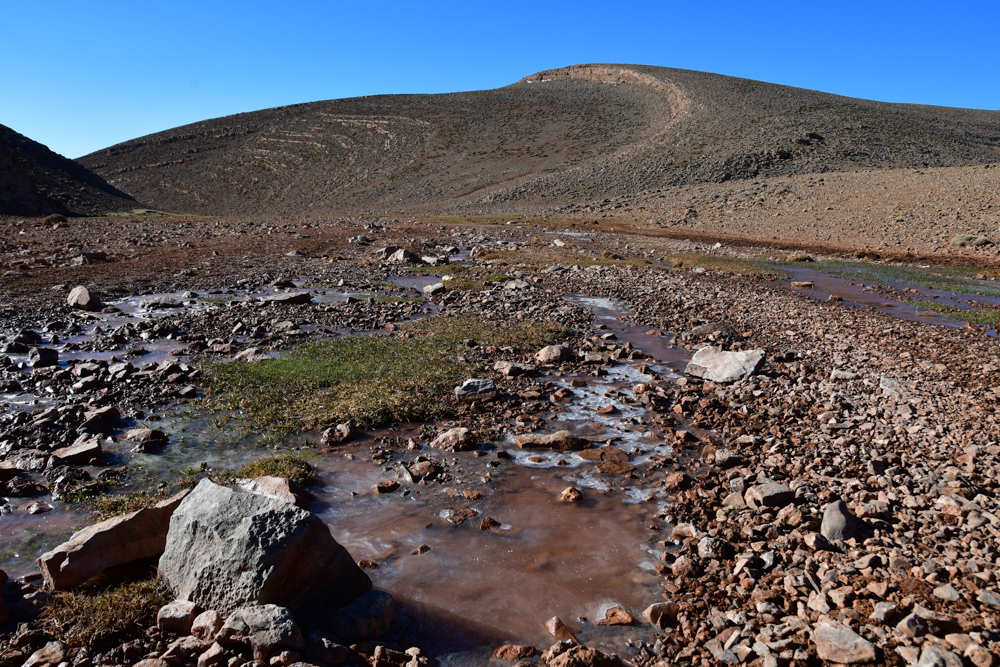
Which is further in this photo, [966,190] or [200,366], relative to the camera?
[966,190]

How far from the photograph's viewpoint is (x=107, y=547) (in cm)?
551

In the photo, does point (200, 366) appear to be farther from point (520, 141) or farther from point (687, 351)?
point (520, 141)

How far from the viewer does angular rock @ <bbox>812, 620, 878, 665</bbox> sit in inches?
170

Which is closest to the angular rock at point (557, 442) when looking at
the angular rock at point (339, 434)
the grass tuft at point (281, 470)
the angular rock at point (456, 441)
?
the angular rock at point (456, 441)

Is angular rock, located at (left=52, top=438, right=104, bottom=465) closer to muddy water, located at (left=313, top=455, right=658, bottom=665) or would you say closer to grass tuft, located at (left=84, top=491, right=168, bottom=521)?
grass tuft, located at (left=84, top=491, right=168, bottom=521)

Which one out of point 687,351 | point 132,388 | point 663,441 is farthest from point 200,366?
point 687,351

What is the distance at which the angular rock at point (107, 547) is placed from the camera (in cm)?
538

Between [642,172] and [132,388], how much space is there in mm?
66561

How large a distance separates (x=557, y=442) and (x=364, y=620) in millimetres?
4420

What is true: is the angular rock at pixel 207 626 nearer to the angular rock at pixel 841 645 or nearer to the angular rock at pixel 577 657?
the angular rock at pixel 577 657

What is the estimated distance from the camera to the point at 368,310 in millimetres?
17250

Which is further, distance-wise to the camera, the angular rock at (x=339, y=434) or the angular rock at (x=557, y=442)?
the angular rock at (x=339, y=434)

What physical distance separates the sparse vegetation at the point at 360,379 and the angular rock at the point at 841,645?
6.45m

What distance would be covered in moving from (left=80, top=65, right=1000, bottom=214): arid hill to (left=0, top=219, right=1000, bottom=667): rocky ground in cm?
5016
